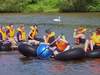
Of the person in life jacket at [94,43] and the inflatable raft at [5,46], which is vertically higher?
the person in life jacket at [94,43]

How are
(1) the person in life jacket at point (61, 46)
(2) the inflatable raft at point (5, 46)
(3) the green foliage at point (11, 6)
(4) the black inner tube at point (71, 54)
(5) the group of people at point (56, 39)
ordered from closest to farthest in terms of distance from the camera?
(4) the black inner tube at point (71, 54) < (1) the person in life jacket at point (61, 46) < (5) the group of people at point (56, 39) < (2) the inflatable raft at point (5, 46) < (3) the green foliage at point (11, 6)

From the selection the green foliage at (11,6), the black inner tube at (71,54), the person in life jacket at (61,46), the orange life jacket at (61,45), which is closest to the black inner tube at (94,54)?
the black inner tube at (71,54)

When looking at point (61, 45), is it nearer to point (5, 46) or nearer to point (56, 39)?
point (56, 39)

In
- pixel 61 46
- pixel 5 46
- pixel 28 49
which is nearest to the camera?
pixel 61 46

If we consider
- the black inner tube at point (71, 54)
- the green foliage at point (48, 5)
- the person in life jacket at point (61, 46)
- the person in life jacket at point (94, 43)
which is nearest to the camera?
the black inner tube at point (71, 54)

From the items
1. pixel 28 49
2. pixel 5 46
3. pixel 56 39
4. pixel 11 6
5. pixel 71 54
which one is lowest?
pixel 11 6

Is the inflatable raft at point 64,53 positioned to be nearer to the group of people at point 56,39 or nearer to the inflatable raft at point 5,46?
the group of people at point 56,39

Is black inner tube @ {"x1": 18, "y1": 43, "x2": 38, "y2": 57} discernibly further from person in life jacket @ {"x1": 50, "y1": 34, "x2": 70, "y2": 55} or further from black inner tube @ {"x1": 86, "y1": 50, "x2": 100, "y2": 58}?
black inner tube @ {"x1": 86, "y1": 50, "x2": 100, "y2": 58}

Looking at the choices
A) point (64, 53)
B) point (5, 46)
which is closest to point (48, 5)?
point (5, 46)

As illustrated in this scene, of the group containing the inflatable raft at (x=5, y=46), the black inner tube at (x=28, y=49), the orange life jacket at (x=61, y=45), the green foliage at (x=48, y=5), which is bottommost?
the green foliage at (x=48, y=5)

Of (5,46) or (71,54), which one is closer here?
(71,54)

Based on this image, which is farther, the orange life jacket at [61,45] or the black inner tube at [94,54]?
the black inner tube at [94,54]

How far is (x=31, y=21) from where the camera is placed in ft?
173

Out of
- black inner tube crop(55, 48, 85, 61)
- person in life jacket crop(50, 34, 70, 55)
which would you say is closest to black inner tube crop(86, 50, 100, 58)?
black inner tube crop(55, 48, 85, 61)
